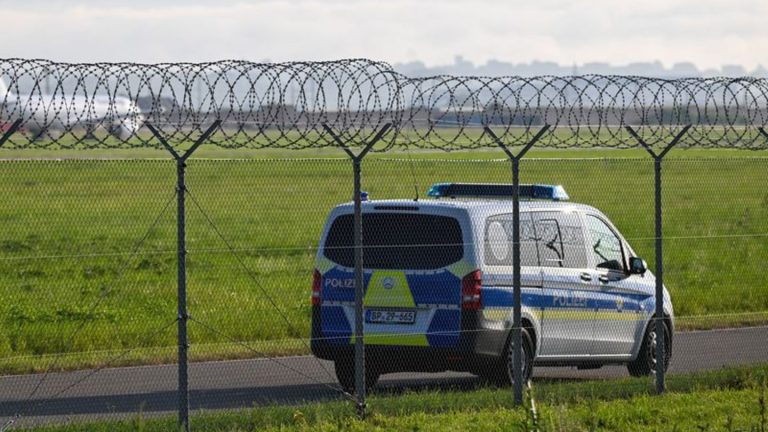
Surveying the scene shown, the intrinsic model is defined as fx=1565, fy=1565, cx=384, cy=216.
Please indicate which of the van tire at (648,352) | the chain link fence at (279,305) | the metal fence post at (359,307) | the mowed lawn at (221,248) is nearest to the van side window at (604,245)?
the chain link fence at (279,305)

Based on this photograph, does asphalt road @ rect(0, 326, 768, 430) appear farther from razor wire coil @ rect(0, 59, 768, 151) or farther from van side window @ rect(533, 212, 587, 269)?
razor wire coil @ rect(0, 59, 768, 151)

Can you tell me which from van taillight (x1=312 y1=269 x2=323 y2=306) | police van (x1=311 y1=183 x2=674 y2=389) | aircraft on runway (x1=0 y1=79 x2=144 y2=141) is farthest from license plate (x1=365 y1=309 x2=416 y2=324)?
aircraft on runway (x1=0 y1=79 x2=144 y2=141)

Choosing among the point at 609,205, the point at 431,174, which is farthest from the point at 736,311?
the point at 431,174

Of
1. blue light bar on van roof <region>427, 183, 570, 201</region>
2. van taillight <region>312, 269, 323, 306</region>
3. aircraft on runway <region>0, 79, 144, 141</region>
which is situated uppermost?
aircraft on runway <region>0, 79, 144, 141</region>

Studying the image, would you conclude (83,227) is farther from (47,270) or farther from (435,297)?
(435,297)

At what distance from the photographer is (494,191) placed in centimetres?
1433

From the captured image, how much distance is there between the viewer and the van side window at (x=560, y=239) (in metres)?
13.9

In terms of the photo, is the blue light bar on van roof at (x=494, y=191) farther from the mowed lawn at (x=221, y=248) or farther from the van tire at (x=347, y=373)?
the van tire at (x=347, y=373)

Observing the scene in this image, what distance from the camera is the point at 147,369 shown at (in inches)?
619

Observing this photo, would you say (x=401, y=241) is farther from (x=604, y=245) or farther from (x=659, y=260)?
(x=604, y=245)

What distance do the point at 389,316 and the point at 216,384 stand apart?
2.37 metres

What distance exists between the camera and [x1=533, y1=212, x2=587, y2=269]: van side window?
1388 centimetres

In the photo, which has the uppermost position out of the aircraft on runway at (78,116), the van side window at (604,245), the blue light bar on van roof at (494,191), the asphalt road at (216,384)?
the aircraft on runway at (78,116)

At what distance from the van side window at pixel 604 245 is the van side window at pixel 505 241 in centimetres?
97
